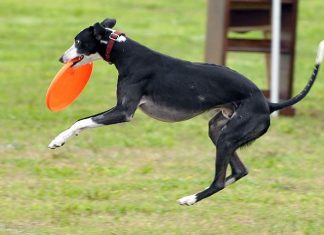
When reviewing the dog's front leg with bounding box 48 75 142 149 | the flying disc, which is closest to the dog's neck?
the dog's front leg with bounding box 48 75 142 149

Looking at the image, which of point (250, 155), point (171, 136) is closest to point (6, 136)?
point (171, 136)

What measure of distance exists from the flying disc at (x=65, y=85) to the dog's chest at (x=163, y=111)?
2.23 ft

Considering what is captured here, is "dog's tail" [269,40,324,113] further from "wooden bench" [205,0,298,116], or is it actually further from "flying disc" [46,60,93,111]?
"wooden bench" [205,0,298,116]

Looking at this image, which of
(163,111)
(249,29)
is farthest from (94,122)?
(249,29)

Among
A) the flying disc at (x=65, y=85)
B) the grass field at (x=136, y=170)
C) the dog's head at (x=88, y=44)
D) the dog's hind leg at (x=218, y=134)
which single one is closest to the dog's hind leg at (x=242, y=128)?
the dog's hind leg at (x=218, y=134)

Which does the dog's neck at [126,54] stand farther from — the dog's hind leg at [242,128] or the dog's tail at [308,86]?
the dog's tail at [308,86]

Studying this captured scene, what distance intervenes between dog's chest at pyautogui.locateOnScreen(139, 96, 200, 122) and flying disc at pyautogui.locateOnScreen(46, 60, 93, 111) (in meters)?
0.68

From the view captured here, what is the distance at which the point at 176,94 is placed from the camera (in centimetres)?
760

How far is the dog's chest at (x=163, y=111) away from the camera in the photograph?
764 cm

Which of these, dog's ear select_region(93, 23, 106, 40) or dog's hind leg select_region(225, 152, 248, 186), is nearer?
dog's ear select_region(93, 23, 106, 40)

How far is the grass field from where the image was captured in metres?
7.92

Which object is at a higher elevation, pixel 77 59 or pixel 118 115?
pixel 77 59

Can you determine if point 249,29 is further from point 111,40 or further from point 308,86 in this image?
point 111,40

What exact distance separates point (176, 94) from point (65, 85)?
107 cm
